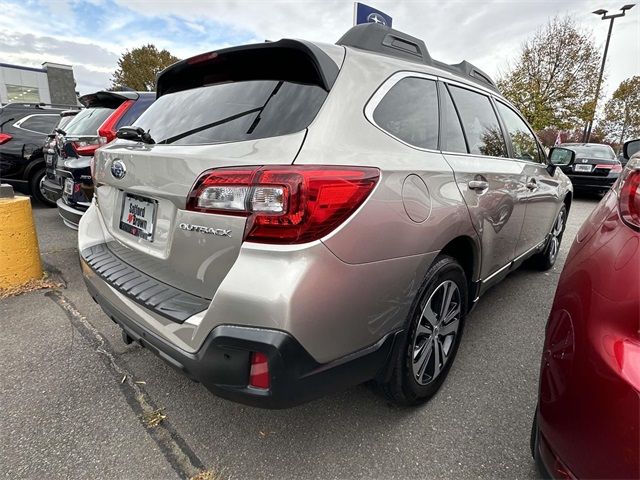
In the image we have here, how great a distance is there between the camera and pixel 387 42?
6.76 feet

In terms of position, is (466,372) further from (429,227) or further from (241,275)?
(241,275)

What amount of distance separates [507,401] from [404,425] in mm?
642

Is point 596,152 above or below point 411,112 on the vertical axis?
below

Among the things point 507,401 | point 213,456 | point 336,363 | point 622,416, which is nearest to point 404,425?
A: point 507,401

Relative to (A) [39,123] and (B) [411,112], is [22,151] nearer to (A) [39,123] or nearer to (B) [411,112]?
(A) [39,123]

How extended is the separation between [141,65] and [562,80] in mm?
33326

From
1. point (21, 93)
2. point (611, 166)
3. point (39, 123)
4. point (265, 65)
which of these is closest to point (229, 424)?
point (265, 65)

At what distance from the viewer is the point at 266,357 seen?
134 centimetres

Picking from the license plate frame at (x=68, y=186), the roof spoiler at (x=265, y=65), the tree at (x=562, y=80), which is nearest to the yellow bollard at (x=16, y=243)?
Answer: the license plate frame at (x=68, y=186)

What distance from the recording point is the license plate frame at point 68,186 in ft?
13.3

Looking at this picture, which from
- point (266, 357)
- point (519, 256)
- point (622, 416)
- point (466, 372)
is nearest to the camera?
point (622, 416)

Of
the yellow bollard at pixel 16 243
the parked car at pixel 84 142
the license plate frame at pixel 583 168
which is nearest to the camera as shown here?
the yellow bollard at pixel 16 243

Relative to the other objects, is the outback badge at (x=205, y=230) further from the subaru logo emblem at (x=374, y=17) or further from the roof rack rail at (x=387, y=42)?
the subaru logo emblem at (x=374, y=17)

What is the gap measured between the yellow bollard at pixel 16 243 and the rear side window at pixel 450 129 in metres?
3.59
